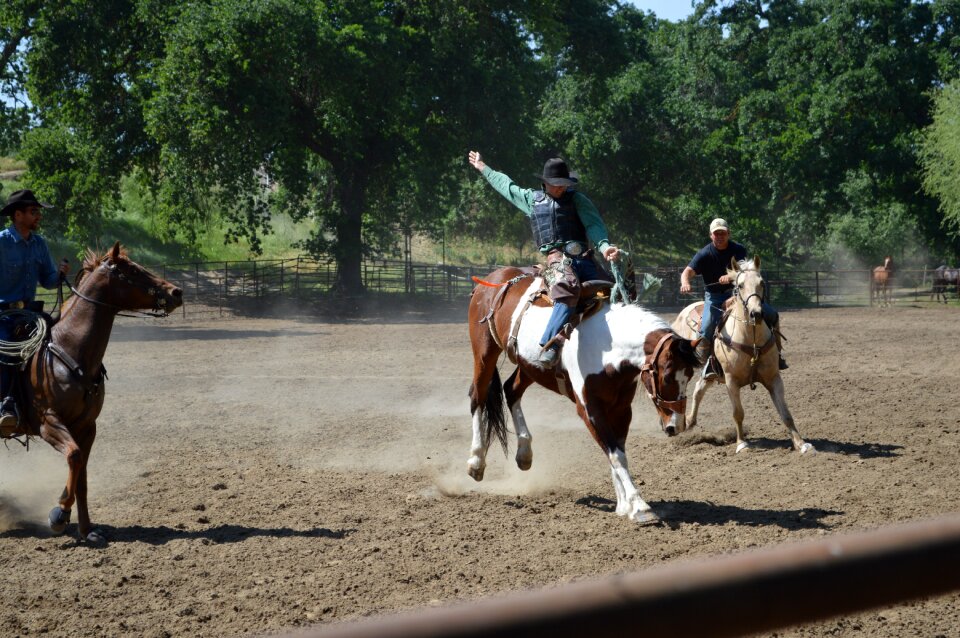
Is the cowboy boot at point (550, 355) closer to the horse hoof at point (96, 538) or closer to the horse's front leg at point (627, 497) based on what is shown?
the horse's front leg at point (627, 497)

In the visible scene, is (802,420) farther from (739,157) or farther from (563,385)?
(739,157)

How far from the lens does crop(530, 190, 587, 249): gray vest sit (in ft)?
25.6

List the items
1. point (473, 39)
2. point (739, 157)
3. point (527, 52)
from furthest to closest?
point (739, 157), point (527, 52), point (473, 39)

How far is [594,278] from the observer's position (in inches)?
302

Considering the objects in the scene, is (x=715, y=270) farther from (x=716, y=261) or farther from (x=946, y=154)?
(x=946, y=154)

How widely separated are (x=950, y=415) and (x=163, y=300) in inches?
350

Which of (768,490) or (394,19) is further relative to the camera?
(394,19)

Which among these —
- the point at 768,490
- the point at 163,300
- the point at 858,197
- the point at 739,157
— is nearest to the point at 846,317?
the point at 858,197

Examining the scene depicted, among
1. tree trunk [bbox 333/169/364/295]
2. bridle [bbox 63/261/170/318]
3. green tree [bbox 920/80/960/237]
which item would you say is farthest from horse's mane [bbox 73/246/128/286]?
green tree [bbox 920/80/960/237]

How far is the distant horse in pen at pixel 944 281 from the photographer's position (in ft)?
112

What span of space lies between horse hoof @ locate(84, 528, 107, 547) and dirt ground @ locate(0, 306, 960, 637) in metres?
0.12

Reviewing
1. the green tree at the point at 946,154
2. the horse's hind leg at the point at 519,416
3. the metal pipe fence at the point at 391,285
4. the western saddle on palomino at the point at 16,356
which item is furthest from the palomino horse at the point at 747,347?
the green tree at the point at 946,154

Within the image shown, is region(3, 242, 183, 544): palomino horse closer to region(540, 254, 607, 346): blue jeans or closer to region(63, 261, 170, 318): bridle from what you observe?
region(63, 261, 170, 318): bridle

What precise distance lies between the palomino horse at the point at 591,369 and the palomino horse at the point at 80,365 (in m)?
2.75
